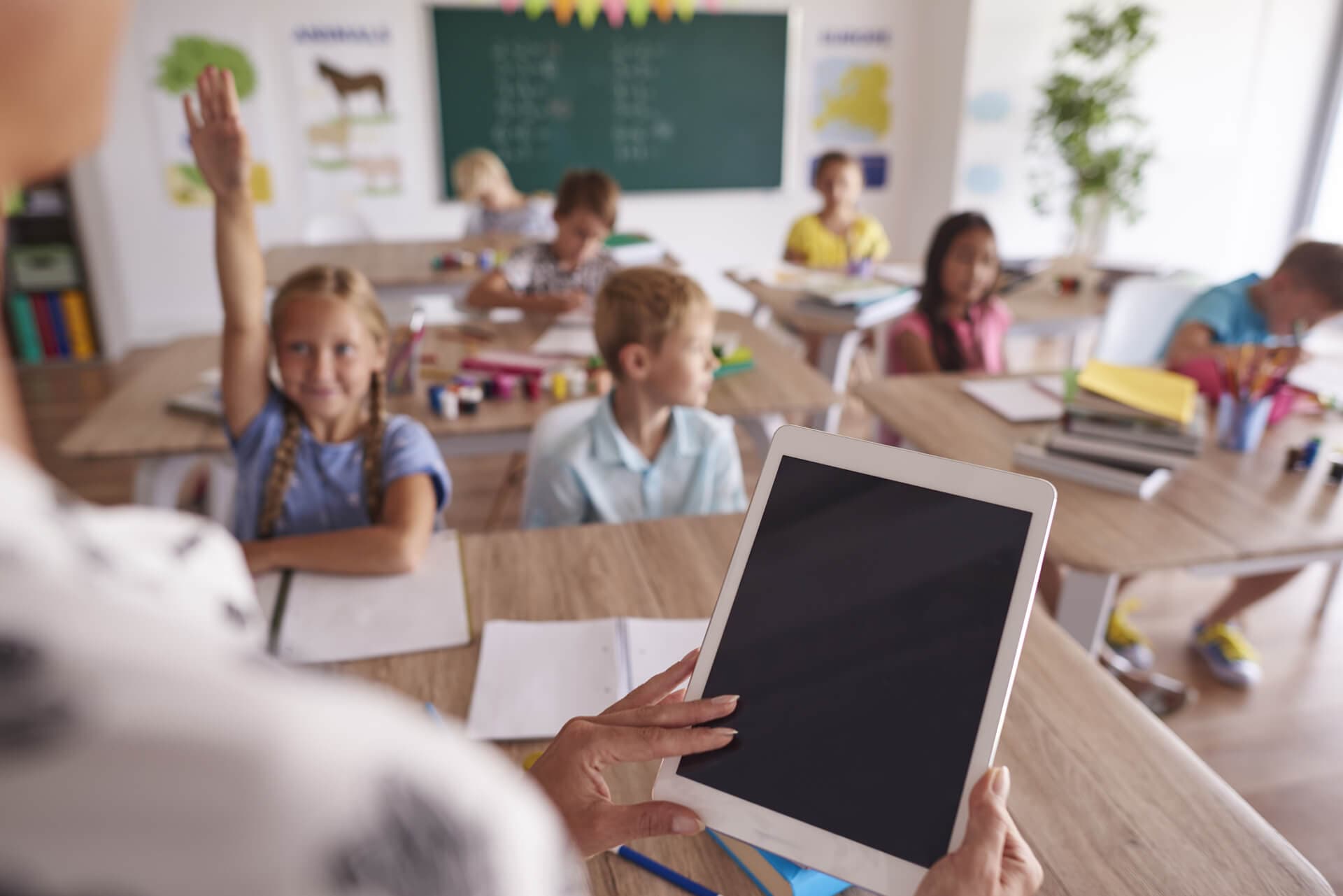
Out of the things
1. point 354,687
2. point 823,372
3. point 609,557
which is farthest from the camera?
point 823,372

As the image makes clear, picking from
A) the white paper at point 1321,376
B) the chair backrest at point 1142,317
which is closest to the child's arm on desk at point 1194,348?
the white paper at point 1321,376

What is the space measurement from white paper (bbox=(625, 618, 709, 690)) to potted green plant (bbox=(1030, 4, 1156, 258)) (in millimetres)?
4178

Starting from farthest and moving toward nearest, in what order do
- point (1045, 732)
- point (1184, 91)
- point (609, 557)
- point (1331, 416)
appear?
point (1184, 91), point (1331, 416), point (609, 557), point (1045, 732)

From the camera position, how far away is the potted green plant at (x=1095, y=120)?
15.6 feet

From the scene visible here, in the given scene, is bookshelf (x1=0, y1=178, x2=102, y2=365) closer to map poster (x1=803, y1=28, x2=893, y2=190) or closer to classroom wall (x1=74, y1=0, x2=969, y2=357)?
classroom wall (x1=74, y1=0, x2=969, y2=357)

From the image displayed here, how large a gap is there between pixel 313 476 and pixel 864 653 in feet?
3.75

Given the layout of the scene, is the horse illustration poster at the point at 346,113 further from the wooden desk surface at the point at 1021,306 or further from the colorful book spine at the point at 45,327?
the wooden desk surface at the point at 1021,306

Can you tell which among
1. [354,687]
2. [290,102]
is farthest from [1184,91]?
[354,687]

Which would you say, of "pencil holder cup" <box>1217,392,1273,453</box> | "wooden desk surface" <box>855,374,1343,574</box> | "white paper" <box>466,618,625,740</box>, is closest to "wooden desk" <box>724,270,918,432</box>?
"wooden desk surface" <box>855,374,1343,574</box>

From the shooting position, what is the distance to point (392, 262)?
11.7 feet

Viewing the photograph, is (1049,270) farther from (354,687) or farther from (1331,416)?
(354,687)

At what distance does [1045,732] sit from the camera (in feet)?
3.00

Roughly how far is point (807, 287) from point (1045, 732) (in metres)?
2.47

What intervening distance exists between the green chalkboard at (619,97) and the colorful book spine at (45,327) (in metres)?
2.27
